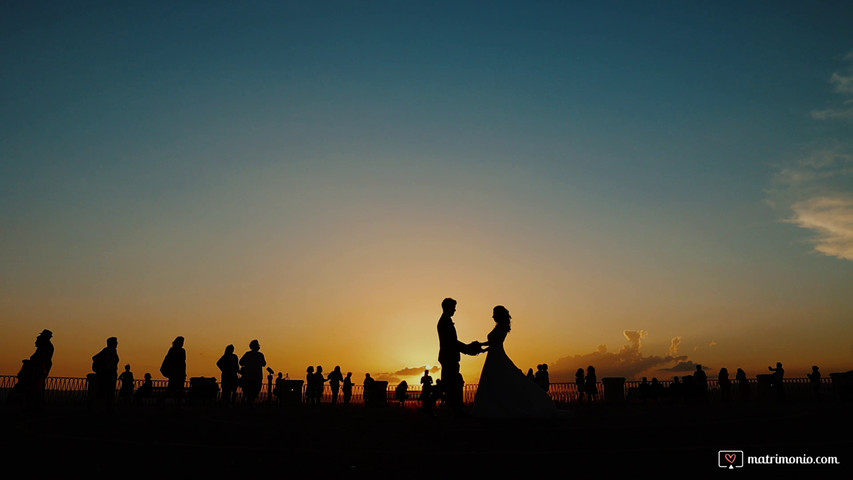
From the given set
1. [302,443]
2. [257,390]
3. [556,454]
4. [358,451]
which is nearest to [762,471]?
[556,454]

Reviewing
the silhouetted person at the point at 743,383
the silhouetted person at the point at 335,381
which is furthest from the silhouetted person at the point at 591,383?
the silhouetted person at the point at 335,381

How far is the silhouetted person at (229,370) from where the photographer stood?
20875 mm

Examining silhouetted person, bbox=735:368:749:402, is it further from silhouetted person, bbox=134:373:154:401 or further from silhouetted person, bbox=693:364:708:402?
silhouetted person, bbox=134:373:154:401

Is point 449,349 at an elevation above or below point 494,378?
above

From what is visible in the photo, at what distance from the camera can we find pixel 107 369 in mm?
17656

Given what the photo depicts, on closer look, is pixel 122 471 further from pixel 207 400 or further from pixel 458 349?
pixel 207 400

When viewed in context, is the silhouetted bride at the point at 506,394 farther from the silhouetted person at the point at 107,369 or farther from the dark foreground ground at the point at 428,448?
the silhouetted person at the point at 107,369

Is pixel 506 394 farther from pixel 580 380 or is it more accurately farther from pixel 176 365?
pixel 580 380

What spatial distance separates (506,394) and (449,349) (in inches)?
58.4

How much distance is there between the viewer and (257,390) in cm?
2012

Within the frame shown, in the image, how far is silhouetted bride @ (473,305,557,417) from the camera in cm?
1246

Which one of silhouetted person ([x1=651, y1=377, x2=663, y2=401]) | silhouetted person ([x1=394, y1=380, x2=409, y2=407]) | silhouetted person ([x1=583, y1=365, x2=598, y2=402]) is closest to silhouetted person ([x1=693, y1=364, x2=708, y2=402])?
silhouetted person ([x1=651, y1=377, x2=663, y2=401])

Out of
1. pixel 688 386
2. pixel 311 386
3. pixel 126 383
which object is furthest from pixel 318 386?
pixel 688 386

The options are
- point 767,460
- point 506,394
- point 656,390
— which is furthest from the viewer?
point 656,390
